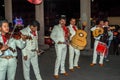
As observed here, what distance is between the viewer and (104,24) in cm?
1165

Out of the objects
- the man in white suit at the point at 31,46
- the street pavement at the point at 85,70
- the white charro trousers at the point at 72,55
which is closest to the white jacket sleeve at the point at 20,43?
the man in white suit at the point at 31,46

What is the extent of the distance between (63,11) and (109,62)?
6.83 meters

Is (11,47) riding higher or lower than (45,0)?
lower

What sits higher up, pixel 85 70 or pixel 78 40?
pixel 78 40

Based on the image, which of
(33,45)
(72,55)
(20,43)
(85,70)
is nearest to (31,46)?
(33,45)

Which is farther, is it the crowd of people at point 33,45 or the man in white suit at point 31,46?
the man in white suit at point 31,46

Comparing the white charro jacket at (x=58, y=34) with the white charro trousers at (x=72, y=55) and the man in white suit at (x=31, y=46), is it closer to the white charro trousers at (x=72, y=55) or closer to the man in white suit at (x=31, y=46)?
the white charro trousers at (x=72, y=55)

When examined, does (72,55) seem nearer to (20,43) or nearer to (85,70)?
(85,70)

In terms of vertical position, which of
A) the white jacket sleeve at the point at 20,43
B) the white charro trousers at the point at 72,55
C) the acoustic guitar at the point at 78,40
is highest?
the white jacket sleeve at the point at 20,43

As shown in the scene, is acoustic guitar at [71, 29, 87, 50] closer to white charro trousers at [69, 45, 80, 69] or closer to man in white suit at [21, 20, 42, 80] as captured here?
white charro trousers at [69, 45, 80, 69]

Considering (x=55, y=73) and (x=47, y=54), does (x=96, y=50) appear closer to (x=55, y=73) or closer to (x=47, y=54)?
(x=55, y=73)

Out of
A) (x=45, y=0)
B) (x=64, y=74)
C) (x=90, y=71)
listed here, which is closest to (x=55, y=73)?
(x=64, y=74)

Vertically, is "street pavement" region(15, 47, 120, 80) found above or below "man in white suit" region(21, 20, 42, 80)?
below

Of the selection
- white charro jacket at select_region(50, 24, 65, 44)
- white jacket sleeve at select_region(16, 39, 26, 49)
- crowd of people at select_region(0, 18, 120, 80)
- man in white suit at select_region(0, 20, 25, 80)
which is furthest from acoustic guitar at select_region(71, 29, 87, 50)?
man in white suit at select_region(0, 20, 25, 80)
